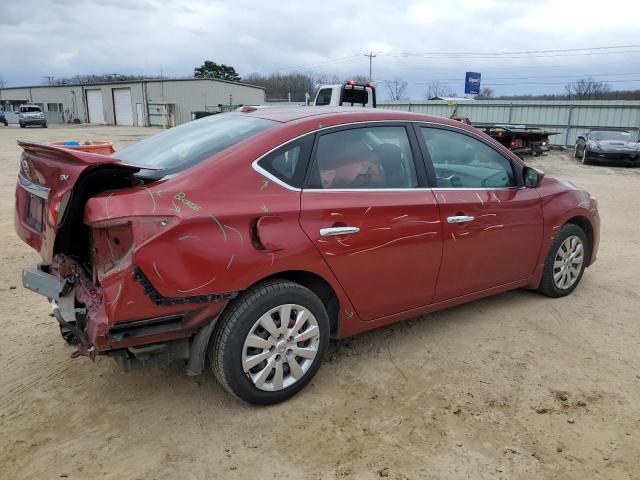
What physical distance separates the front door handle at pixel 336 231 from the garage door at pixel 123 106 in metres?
52.0

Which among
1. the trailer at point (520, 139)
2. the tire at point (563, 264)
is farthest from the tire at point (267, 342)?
the trailer at point (520, 139)

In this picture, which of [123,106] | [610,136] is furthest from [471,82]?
[123,106]

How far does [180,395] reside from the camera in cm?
314

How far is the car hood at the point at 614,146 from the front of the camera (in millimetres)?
17797

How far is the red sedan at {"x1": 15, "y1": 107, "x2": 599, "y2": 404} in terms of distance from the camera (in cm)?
255

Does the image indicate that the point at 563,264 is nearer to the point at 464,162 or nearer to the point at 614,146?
the point at 464,162

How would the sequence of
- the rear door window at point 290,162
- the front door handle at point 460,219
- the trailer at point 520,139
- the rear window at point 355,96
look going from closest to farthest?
the rear door window at point 290,162
the front door handle at point 460,219
the rear window at point 355,96
the trailer at point 520,139

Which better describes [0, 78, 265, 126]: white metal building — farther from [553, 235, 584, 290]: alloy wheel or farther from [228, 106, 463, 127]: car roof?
[228, 106, 463, 127]: car roof

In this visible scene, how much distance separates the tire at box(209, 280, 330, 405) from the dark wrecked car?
1820 cm

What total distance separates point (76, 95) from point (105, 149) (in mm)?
58897

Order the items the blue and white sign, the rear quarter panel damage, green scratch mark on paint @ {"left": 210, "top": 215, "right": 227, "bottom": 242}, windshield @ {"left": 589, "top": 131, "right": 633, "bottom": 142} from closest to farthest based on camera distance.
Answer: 1. the rear quarter panel damage
2. green scratch mark on paint @ {"left": 210, "top": 215, "right": 227, "bottom": 242}
3. windshield @ {"left": 589, "top": 131, "right": 633, "bottom": 142}
4. the blue and white sign

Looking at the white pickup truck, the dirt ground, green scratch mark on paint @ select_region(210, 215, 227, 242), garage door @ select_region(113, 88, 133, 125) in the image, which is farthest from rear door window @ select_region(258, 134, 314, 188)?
garage door @ select_region(113, 88, 133, 125)

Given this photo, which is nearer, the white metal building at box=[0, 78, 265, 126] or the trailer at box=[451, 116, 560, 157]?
the trailer at box=[451, 116, 560, 157]

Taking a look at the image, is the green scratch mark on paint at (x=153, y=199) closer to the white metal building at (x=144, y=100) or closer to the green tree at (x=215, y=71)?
the white metal building at (x=144, y=100)
